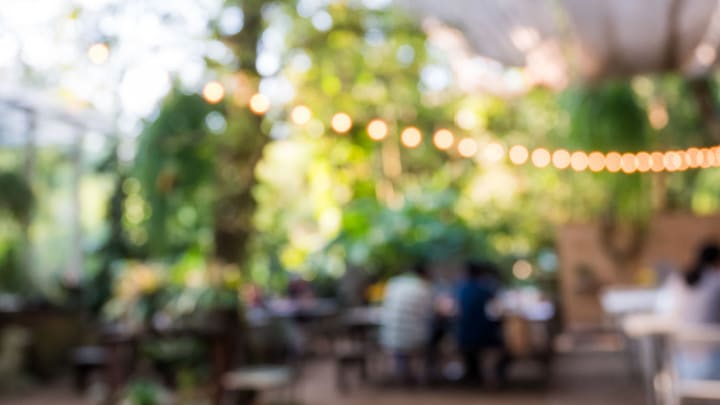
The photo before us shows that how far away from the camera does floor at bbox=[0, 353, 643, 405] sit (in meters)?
7.83

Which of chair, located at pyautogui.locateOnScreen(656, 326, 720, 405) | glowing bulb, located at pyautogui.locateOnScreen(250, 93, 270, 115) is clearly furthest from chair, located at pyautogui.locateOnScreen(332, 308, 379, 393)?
chair, located at pyautogui.locateOnScreen(656, 326, 720, 405)

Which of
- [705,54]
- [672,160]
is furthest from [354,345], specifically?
[705,54]

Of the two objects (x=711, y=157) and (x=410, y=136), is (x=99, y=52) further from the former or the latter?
(x=711, y=157)

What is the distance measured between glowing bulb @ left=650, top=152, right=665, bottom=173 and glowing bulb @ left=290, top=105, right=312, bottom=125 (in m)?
4.27

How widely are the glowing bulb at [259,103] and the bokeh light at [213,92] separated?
234mm

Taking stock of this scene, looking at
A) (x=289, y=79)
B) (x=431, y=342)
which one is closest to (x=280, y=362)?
(x=431, y=342)

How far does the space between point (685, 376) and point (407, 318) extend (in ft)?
13.6

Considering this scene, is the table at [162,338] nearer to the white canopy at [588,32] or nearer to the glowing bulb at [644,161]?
the white canopy at [588,32]

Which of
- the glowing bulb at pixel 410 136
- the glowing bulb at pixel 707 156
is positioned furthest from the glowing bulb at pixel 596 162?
the glowing bulb at pixel 410 136

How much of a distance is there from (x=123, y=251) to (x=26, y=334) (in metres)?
1.98

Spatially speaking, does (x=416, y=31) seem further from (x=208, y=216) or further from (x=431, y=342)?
(x=431, y=342)

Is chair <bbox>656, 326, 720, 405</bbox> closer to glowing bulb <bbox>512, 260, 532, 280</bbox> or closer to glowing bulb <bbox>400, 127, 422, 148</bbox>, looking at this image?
glowing bulb <bbox>400, 127, 422, 148</bbox>

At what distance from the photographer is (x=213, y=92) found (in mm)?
7078

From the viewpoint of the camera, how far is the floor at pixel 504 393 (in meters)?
7.83
